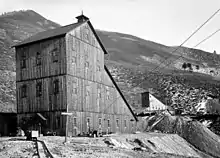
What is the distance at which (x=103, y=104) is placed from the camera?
46031mm

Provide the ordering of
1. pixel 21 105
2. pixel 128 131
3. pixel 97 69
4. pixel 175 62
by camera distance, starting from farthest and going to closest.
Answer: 1. pixel 175 62
2. pixel 128 131
3. pixel 97 69
4. pixel 21 105

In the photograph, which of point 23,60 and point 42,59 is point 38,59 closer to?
point 42,59

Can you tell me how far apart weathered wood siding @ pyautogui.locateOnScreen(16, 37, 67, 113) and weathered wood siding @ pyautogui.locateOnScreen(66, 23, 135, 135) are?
Answer: 2.85ft

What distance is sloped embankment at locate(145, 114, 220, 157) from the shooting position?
4619 cm

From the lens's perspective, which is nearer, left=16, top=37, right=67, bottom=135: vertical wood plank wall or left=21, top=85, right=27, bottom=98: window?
left=16, top=37, right=67, bottom=135: vertical wood plank wall

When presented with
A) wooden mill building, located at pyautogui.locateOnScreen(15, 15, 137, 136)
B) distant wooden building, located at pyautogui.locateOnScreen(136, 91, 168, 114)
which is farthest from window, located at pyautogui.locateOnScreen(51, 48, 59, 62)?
distant wooden building, located at pyautogui.locateOnScreen(136, 91, 168, 114)

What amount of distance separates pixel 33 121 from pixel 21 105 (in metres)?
3.43

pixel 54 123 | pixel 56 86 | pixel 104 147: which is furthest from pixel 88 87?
pixel 104 147

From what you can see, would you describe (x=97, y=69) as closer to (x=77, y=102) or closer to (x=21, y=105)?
(x=77, y=102)

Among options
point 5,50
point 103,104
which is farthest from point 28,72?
point 5,50

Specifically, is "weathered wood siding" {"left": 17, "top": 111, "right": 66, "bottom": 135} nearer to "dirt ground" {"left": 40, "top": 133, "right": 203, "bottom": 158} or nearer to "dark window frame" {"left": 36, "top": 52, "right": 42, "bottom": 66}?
"dirt ground" {"left": 40, "top": 133, "right": 203, "bottom": 158}

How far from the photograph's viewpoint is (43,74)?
128 feet

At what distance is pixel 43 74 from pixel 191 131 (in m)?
25.9

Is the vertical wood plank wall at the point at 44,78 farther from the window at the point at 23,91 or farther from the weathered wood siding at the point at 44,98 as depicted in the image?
the window at the point at 23,91
